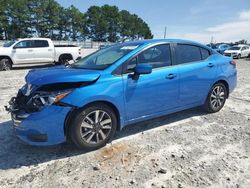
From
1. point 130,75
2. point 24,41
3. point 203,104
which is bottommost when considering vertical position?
point 203,104

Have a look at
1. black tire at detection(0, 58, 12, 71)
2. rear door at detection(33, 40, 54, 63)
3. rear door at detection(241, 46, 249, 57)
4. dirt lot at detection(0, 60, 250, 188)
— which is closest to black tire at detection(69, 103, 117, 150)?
dirt lot at detection(0, 60, 250, 188)

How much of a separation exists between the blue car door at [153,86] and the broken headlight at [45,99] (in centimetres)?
99

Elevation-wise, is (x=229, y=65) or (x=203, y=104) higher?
(x=229, y=65)

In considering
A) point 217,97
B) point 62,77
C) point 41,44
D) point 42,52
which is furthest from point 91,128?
point 41,44

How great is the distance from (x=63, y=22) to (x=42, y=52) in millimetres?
69792

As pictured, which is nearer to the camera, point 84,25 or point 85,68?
point 85,68

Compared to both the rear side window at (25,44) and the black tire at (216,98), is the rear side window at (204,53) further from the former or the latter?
the rear side window at (25,44)

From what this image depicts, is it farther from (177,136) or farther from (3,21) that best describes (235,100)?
(3,21)

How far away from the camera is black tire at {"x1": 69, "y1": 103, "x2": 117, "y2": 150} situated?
3607 mm

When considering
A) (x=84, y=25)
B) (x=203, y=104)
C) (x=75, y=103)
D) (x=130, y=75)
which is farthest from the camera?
(x=84, y=25)

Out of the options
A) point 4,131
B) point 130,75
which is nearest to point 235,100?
point 130,75

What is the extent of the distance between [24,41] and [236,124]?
37.5ft

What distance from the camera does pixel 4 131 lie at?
4.55m

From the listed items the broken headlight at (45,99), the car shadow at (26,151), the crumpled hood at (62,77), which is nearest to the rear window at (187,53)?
the car shadow at (26,151)
